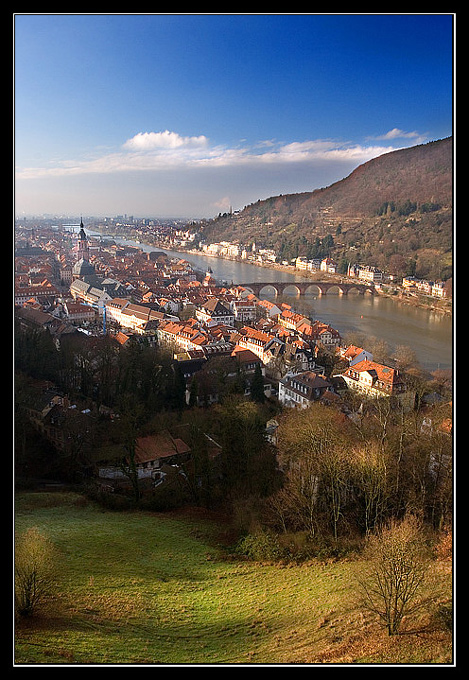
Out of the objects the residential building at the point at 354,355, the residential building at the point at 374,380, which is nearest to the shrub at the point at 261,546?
the residential building at the point at 374,380

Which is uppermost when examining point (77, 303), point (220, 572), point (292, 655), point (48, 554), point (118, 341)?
point (77, 303)

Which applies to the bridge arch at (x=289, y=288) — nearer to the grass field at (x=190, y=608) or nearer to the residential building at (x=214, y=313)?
the residential building at (x=214, y=313)

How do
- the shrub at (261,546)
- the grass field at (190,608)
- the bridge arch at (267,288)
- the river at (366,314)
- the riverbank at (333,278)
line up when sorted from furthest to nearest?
the bridge arch at (267,288)
the riverbank at (333,278)
the river at (366,314)
the shrub at (261,546)
the grass field at (190,608)

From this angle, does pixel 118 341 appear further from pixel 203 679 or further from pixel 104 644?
pixel 203 679

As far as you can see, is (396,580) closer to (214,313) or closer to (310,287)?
(214,313)

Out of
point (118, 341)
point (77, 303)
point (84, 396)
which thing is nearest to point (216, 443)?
point (84, 396)

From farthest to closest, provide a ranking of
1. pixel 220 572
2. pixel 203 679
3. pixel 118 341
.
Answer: pixel 118 341, pixel 220 572, pixel 203 679
